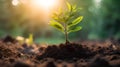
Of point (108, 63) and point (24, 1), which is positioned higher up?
point (24, 1)

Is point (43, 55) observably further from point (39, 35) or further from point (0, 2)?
point (39, 35)

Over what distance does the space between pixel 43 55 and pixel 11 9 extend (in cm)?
3280

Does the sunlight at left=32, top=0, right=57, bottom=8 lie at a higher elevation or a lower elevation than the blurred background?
higher

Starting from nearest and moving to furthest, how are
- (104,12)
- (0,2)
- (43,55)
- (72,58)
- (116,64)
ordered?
(116,64) < (72,58) < (43,55) < (104,12) < (0,2)

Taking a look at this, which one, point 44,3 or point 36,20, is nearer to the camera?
point 36,20

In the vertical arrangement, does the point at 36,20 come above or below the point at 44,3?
below

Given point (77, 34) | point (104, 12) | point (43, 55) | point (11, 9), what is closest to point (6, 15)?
point (11, 9)

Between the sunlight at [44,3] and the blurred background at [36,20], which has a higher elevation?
the sunlight at [44,3]

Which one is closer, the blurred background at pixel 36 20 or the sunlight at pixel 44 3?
the blurred background at pixel 36 20

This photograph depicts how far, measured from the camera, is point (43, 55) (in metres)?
6.64

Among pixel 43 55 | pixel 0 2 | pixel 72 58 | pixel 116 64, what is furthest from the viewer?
pixel 0 2

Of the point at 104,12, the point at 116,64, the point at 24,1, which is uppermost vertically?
the point at 24,1

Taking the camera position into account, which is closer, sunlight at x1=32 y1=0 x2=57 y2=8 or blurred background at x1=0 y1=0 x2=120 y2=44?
blurred background at x1=0 y1=0 x2=120 y2=44

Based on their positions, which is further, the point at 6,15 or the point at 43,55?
the point at 6,15
